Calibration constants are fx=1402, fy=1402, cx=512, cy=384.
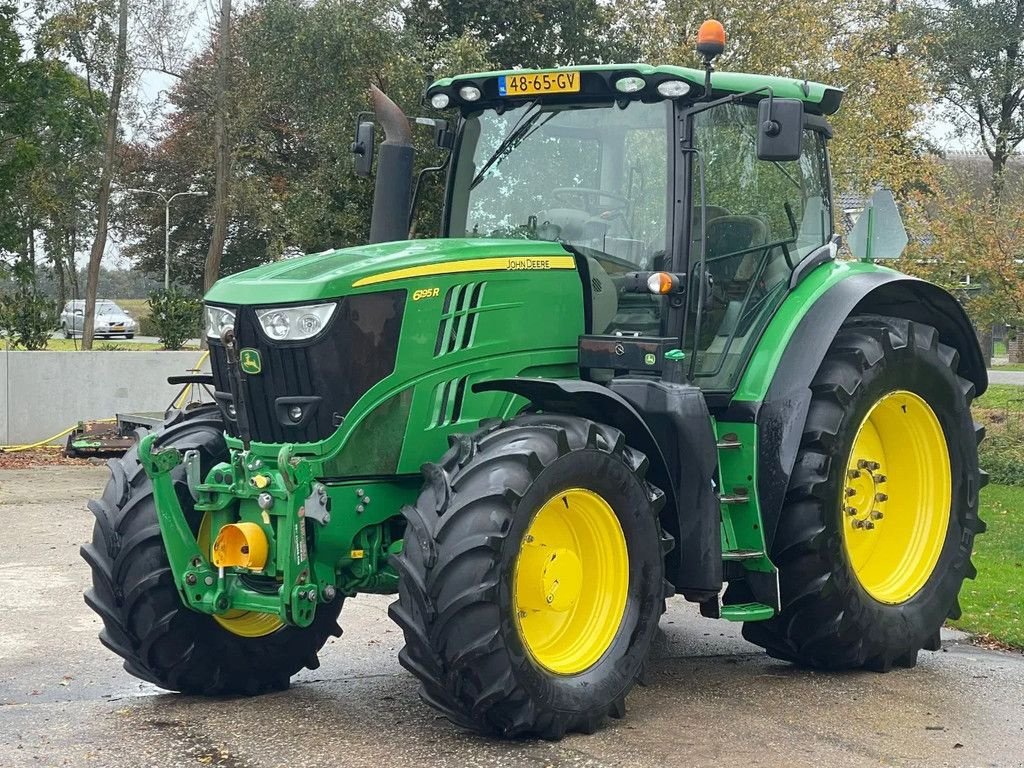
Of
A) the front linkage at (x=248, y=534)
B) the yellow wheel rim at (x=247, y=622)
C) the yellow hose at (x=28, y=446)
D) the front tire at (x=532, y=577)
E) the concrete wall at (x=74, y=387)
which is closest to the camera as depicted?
the front tire at (x=532, y=577)

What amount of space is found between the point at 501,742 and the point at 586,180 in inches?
105

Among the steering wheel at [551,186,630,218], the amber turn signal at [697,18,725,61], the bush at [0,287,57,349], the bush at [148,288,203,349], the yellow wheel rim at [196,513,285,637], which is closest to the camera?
the amber turn signal at [697,18,725,61]

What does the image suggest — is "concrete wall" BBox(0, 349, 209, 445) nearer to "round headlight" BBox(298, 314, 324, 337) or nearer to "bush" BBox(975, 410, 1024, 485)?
"bush" BBox(975, 410, 1024, 485)

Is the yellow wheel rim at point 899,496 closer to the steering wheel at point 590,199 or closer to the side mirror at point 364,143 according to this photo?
Answer: the steering wheel at point 590,199

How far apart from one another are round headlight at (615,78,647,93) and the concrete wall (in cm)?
1333

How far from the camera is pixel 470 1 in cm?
2819

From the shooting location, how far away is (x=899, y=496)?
742cm

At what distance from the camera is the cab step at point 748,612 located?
6219 mm

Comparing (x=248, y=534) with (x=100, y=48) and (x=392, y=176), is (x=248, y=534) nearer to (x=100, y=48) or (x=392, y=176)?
(x=392, y=176)

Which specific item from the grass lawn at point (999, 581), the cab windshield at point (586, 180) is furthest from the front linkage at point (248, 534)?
the grass lawn at point (999, 581)

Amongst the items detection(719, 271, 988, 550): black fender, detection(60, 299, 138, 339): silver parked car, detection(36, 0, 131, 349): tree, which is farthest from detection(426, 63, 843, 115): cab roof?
detection(60, 299, 138, 339): silver parked car

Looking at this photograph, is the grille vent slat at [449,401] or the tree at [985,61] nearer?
the grille vent slat at [449,401]

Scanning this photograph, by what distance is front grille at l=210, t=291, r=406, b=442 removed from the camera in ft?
18.4

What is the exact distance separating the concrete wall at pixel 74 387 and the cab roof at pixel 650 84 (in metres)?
12.7
